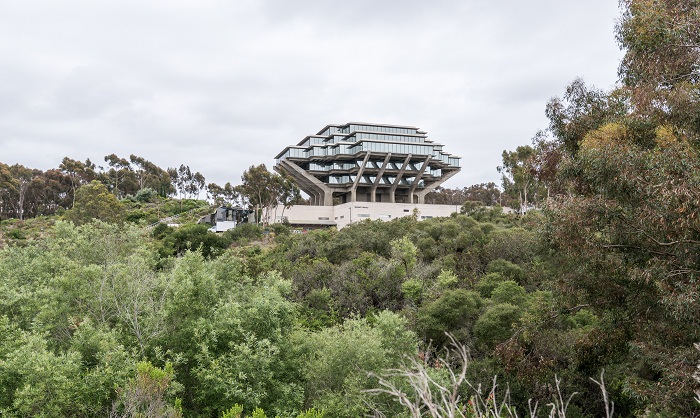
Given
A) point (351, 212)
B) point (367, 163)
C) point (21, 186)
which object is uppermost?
point (367, 163)

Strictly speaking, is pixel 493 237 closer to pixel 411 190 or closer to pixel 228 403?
pixel 228 403

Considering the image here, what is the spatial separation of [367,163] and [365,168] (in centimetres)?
82

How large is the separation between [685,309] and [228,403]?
9322 millimetres

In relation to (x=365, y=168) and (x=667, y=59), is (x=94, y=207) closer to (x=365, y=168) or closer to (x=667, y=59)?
(x=365, y=168)

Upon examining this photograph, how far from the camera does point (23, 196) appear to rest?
64.8m

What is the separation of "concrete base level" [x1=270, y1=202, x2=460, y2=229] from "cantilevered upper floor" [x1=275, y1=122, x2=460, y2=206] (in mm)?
7038

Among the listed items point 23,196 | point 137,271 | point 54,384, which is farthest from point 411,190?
point 54,384

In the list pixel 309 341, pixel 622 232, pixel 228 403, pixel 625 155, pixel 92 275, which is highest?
pixel 625 155

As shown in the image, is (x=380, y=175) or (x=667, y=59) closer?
(x=667, y=59)

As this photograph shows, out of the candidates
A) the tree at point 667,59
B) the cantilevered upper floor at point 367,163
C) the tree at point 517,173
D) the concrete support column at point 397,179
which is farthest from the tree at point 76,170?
the tree at point 667,59

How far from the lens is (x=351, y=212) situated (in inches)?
2384

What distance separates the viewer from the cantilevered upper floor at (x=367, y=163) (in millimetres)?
70000

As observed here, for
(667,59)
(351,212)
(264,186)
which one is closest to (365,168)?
(351,212)

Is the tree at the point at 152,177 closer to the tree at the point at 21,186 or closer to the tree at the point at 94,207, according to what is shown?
the tree at the point at 21,186
